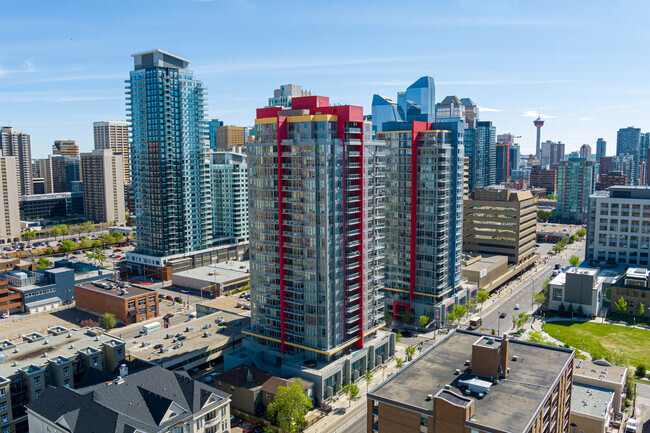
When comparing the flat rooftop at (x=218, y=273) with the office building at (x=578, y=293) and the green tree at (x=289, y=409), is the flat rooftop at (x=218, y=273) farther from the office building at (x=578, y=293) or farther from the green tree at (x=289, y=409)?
the office building at (x=578, y=293)

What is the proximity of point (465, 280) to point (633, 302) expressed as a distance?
157 feet

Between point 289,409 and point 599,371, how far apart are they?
2358 inches

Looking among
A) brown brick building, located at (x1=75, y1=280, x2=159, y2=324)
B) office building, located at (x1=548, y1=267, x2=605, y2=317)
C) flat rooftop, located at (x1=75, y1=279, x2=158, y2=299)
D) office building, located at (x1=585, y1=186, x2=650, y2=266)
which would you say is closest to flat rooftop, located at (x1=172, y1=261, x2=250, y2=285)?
flat rooftop, located at (x1=75, y1=279, x2=158, y2=299)

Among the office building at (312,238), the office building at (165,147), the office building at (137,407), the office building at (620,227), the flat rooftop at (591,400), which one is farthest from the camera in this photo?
the office building at (165,147)

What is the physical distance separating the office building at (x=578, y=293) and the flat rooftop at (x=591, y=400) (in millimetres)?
63103

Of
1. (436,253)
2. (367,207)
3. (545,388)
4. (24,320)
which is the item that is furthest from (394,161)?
(24,320)

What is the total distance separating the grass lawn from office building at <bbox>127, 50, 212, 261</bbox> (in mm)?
132157

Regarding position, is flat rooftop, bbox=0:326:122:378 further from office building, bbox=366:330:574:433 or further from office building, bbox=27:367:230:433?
office building, bbox=366:330:574:433

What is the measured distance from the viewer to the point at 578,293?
151 metres

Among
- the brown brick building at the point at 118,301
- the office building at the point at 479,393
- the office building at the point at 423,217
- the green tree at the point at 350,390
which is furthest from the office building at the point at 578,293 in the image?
the brown brick building at the point at 118,301

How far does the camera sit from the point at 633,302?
14850 centimetres

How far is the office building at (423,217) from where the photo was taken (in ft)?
444

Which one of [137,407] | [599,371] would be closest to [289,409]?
[137,407]

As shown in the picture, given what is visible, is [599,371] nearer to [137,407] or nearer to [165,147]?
[137,407]
